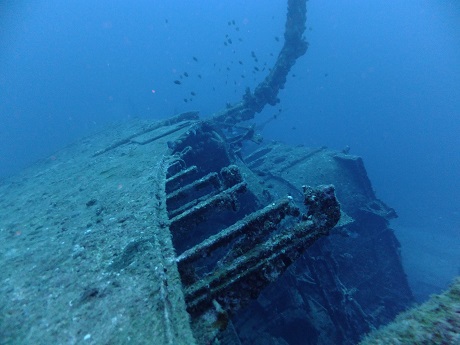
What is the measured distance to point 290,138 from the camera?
3501 inches

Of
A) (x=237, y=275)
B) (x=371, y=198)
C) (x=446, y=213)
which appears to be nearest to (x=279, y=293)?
(x=237, y=275)

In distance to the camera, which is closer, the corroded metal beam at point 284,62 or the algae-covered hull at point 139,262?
the algae-covered hull at point 139,262

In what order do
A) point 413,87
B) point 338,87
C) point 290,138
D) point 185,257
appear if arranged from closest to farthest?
point 185,257 → point 290,138 → point 413,87 → point 338,87

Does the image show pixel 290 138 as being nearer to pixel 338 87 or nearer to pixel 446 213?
pixel 446 213

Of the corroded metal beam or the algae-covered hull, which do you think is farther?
the corroded metal beam

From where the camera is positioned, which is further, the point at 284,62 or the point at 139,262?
the point at 284,62

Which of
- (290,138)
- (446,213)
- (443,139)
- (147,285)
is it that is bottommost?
(443,139)

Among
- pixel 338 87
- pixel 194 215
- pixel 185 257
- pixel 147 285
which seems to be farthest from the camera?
pixel 338 87

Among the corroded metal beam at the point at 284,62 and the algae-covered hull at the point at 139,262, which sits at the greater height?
the corroded metal beam at the point at 284,62

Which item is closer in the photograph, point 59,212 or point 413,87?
point 59,212

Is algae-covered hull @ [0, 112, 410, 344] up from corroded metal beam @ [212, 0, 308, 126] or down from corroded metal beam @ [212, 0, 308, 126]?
down

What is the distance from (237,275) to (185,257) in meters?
0.49

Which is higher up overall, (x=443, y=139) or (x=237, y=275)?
(x=237, y=275)

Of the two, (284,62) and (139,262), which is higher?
(284,62)
